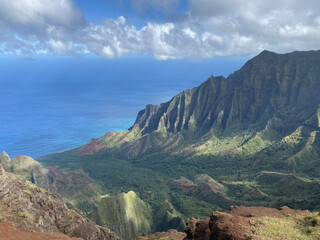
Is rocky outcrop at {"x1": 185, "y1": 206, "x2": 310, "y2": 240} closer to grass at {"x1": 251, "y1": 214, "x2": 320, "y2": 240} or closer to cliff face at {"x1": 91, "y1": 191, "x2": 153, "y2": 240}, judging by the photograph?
grass at {"x1": 251, "y1": 214, "x2": 320, "y2": 240}

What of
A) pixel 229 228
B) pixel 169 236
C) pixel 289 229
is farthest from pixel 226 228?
pixel 169 236

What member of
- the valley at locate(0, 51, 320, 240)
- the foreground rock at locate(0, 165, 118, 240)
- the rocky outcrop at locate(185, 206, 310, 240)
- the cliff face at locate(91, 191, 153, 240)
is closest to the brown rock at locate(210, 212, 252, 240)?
the rocky outcrop at locate(185, 206, 310, 240)

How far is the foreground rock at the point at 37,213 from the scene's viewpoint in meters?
42.1

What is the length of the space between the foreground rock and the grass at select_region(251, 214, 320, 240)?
31625 millimetres

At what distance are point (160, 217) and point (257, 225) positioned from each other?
311ft

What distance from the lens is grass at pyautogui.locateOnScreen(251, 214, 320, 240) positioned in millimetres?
29219

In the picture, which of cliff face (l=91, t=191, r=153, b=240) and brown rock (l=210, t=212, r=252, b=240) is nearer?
brown rock (l=210, t=212, r=252, b=240)

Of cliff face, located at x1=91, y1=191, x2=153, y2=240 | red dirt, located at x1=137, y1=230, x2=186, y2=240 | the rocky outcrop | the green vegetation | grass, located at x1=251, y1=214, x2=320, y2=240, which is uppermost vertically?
the green vegetation

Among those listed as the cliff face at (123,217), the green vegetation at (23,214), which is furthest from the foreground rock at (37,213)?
the cliff face at (123,217)

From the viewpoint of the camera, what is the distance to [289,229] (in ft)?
103

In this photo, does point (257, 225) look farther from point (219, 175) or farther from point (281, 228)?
point (219, 175)

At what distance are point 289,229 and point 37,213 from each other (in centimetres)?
3905

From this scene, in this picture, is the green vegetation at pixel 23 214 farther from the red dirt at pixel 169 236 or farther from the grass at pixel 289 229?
the grass at pixel 289 229

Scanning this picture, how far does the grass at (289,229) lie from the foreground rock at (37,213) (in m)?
31.6
